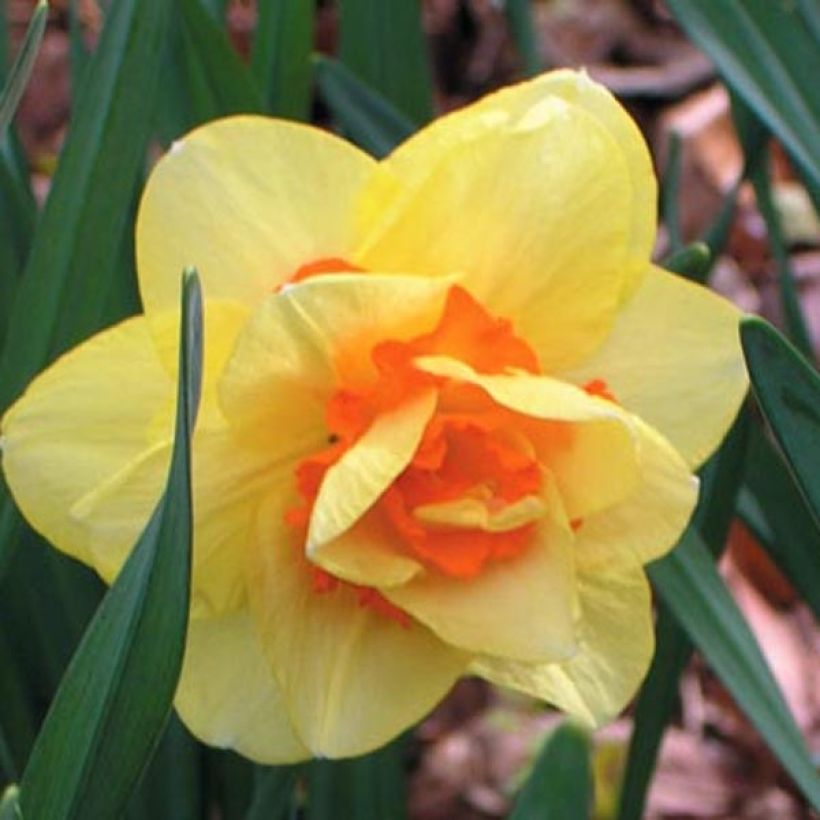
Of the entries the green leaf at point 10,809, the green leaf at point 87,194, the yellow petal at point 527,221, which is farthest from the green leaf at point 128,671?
the green leaf at point 87,194

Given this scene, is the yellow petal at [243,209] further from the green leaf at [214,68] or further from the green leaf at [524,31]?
the green leaf at [524,31]

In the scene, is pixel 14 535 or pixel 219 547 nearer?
pixel 219 547

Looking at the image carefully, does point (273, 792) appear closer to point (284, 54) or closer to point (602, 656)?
point (602, 656)

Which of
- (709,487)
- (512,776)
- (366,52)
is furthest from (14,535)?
(512,776)

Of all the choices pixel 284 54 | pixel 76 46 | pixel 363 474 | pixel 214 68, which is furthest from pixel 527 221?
pixel 76 46

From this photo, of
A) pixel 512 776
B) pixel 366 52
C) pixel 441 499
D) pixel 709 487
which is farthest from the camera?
pixel 512 776

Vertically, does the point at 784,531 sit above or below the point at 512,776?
above

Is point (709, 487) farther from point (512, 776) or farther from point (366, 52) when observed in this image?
point (512, 776)

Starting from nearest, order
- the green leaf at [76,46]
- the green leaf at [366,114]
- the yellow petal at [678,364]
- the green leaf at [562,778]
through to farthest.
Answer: the green leaf at [562,778] < the yellow petal at [678,364] < the green leaf at [366,114] < the green leaf at [76,46]
